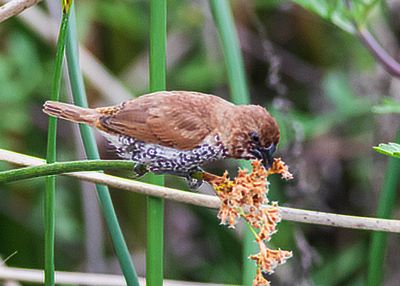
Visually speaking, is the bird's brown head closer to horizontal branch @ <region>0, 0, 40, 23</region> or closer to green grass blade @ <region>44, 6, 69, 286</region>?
green grass blade @ <region>44, 6, 69, 286</region>

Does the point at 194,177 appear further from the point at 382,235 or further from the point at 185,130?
the point at 382,235

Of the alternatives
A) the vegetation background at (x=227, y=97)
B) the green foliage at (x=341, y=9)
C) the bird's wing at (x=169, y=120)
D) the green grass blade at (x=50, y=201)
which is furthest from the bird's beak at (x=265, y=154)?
the vegetation background at (x=227, y=97)

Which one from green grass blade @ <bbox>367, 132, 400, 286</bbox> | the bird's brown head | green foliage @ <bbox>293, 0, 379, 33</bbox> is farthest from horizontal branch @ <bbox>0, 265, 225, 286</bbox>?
the bird's brown head

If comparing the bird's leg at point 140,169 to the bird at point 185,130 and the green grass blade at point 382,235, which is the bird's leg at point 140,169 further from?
the green grass blade at point 382,235

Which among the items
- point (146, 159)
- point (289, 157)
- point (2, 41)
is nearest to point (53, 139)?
point (146, 159)

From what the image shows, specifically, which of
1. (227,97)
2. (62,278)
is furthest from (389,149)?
(227,97)
